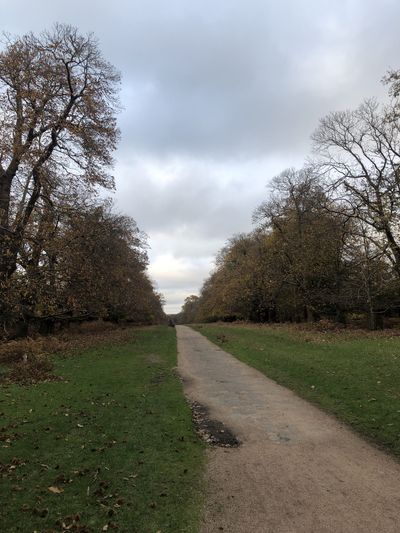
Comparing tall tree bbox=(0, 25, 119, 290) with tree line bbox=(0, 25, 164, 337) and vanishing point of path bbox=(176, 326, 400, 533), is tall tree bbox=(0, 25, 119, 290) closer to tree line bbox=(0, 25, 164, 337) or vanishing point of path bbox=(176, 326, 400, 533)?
tree line bbox=(0, 25, 164, 337)

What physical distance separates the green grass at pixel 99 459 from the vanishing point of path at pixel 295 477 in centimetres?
44

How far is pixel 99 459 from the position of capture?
7.32 m

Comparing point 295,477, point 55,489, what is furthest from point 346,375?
point 55,489

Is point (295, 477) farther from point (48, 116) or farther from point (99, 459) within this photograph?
point (48, 116)

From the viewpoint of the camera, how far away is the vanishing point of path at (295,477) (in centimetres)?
517

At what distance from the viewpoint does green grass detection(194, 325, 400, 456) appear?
9.15 meters

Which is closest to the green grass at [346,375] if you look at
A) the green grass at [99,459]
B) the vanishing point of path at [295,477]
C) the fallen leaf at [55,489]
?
the vanishing point of path at [295,477]

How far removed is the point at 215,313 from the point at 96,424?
68.0 meters

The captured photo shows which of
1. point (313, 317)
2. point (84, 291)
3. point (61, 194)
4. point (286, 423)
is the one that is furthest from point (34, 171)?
point (313, 317)

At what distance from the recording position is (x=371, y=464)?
22.9 feet

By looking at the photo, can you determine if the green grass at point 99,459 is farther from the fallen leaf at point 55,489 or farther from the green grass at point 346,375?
the green grass at point 346,375

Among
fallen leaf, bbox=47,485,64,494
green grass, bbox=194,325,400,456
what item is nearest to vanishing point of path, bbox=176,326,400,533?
green grass, bbox=194,325,400,456

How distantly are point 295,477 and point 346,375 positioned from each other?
768 centimetres

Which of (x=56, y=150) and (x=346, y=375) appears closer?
(x=346, y=375)
